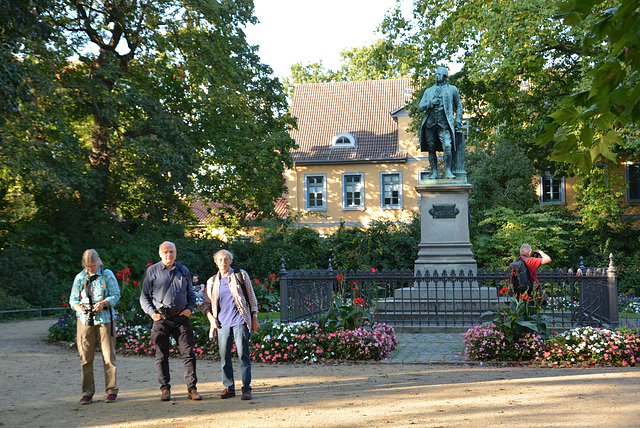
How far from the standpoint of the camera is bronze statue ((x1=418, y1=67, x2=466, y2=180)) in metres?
13.3

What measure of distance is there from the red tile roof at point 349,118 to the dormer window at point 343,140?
0.24 m

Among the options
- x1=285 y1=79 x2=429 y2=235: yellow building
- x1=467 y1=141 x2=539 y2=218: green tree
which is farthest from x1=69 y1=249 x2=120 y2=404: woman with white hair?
x1=285 y1=79 x2=429 y2=235: yellow building

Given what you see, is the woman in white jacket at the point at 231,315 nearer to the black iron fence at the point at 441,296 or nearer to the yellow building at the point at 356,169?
the black iron fence at the point at 441,296

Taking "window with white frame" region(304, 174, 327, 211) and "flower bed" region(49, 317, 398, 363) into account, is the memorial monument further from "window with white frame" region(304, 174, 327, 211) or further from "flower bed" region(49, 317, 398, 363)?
"window with white frame" region(304, 174, 327, 211)

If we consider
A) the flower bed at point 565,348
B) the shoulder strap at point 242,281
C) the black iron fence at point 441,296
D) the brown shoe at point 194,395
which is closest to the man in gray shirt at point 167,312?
the brown shoe at point 194,395

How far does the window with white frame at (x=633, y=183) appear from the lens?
3106cm

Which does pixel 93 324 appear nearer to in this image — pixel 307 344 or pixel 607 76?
pixel 307 344

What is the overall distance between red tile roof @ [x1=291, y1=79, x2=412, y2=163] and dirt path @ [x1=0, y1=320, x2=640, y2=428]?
26.6 metres

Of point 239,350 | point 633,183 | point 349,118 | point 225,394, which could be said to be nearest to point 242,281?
point 239,350

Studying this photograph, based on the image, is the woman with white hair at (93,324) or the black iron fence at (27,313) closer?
the woman with white hair at (93,324)

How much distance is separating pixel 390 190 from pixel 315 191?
425 centimetres

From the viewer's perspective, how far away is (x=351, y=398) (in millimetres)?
6711

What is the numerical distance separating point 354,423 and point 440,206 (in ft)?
26.2

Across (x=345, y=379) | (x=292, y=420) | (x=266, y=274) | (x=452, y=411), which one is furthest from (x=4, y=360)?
(x=266, y=274)
